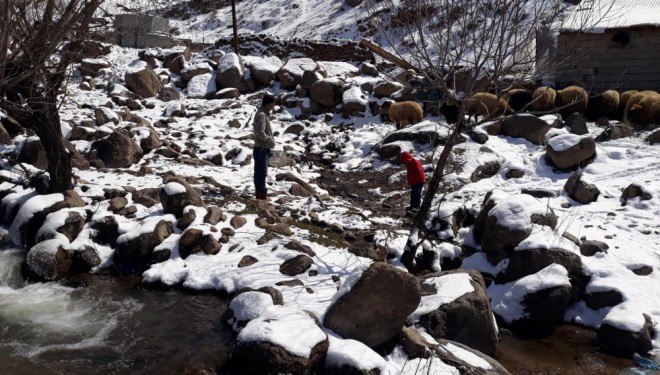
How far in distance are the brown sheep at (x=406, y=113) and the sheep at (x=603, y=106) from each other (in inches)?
160

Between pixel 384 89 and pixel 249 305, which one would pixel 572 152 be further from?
pixel 249 305

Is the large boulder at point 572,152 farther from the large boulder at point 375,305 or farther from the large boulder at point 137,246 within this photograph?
the large boulder at point 137,246

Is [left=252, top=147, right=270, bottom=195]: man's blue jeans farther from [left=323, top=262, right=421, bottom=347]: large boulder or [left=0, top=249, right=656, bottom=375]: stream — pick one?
[left=323, top=262, right=421, bottom=347]: large boulder

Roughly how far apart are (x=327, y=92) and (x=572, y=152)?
7.40 m

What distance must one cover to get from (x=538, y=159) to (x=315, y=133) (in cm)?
554

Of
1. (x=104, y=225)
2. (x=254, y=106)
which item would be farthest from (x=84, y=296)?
(x=254, y=106)

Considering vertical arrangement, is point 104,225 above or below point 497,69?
below

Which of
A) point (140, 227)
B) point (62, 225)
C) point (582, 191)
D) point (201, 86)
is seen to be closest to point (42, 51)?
point (140, 227)

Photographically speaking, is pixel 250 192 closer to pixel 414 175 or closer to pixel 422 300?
pixel 414 175

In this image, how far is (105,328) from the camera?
6285mm

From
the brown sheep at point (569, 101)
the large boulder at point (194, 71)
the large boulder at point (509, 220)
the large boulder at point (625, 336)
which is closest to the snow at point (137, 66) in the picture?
the large boulder at point (194, 71)

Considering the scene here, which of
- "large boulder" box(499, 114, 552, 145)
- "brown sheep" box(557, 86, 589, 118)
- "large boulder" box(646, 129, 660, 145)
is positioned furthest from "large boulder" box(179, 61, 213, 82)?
"large boulder" box(646, 129, 660, 145)

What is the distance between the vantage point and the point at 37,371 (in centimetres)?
535

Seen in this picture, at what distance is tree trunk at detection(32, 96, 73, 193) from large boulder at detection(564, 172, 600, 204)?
7.80 meters
